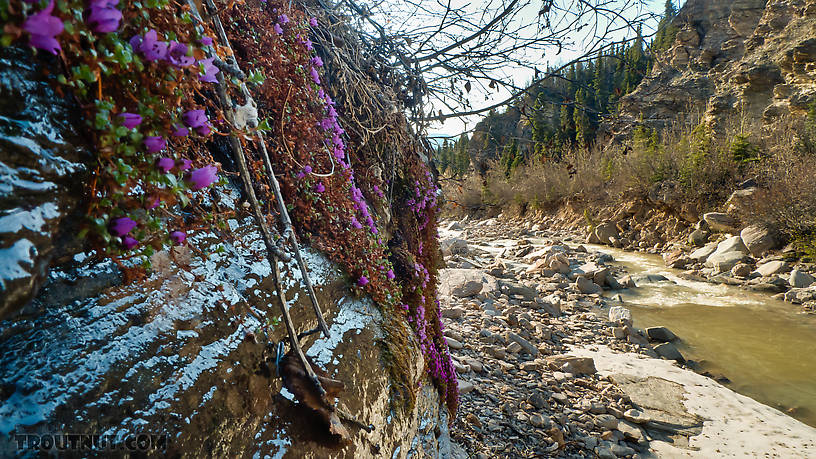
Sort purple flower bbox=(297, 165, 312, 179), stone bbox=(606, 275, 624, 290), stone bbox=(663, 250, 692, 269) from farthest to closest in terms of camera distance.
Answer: stone bbox=(663, 250, 692, 269) < stone bbox=(606, 275, 624, 290) < purple flower bbox=(297, 165, 312, 179)

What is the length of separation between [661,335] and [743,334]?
1.76m

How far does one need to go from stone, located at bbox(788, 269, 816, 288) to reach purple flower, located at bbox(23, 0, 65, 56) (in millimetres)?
12951

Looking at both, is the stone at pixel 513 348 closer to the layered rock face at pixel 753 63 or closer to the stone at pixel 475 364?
the stone at pixel 475 364

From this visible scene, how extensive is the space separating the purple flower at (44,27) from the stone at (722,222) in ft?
55.6

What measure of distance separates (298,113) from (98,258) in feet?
3.97

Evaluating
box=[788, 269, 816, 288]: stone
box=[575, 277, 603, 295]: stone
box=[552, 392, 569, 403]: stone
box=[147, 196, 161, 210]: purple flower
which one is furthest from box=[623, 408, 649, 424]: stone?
box=[788, 269, 816, 288]: stone

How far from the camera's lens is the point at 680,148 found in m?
17.8

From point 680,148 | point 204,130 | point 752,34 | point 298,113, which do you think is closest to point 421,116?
point 298,113

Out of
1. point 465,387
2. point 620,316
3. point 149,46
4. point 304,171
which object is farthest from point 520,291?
point 149,46

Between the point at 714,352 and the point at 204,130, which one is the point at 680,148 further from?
the point at 204,130

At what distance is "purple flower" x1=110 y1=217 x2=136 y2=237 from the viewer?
813mm

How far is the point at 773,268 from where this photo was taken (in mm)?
9562

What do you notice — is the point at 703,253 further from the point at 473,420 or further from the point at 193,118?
the point at 193,118

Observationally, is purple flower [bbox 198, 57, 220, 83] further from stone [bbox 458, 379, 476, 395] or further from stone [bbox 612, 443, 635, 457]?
stone [bbox 612, 443, 635, 457]
